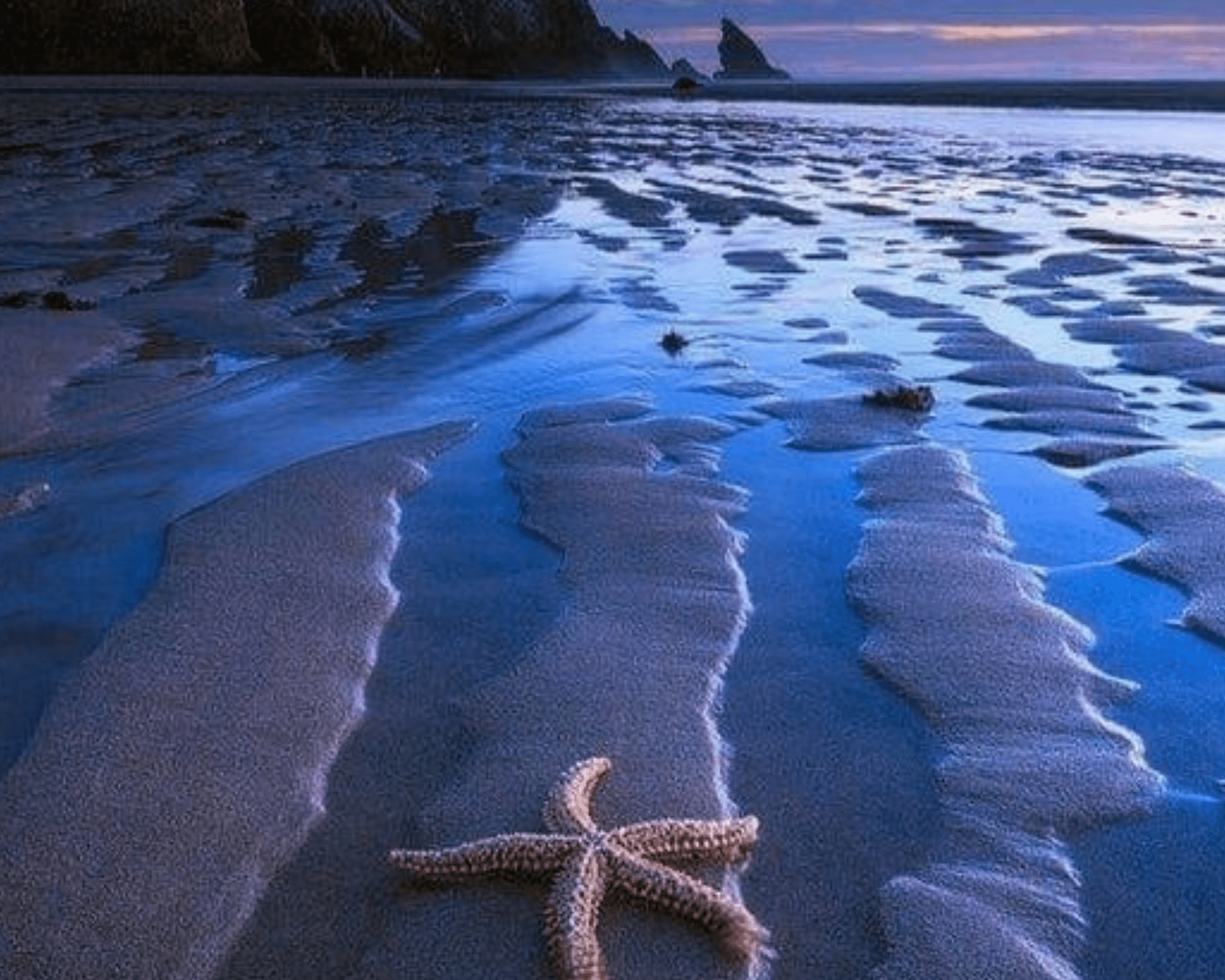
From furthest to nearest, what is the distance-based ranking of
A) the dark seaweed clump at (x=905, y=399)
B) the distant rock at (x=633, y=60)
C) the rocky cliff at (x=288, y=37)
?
the distant rock at (x=633, y=60) → the rocky cliff at (x=288, y=37) → the dark seaweed clump at (x=905, y=399)

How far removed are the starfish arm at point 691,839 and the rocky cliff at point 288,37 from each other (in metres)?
53.2

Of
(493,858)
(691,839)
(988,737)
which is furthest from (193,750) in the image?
(988,737)

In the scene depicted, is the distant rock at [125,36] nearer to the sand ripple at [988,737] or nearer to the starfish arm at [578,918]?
the sand ripple at [988,737]

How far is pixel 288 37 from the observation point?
57.2m

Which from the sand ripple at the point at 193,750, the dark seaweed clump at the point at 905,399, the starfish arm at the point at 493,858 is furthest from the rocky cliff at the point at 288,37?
the starfish arm at the point at 493,858

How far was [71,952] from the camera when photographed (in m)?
2.17

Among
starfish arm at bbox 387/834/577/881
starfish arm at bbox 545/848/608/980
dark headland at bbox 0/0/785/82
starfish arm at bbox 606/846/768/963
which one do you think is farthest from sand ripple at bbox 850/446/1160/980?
dark headland at bbox 0/0/785/82

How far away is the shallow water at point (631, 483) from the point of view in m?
2.43

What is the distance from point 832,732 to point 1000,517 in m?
1.46

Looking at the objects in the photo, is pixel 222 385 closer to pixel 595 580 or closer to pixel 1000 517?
pixel 595 580

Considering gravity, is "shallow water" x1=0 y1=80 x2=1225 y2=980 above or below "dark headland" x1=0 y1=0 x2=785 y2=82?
above

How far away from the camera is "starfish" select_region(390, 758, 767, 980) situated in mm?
2160

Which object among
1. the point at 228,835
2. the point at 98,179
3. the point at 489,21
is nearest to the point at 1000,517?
the point at 228,835

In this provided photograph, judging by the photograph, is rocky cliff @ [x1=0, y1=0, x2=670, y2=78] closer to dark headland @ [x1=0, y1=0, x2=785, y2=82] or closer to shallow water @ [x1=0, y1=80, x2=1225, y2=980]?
dark headland @ [x1=0, y1=0, x2=785, y2=82]
